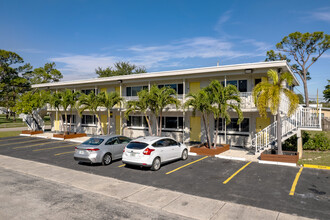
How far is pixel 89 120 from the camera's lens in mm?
26078

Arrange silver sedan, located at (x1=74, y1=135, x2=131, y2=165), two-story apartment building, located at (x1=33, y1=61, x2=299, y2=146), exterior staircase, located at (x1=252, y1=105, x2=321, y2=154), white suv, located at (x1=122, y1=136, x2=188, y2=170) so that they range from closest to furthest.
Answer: white suv, located at (x1=122, y1=136, x2=188, y2=170), silver sedan, located at (x1=74, y1=135, x2=131, y2=165), exterior staircase, located at (x1=252, y1=105, x2=321, y2=154), two-story apartment building, located at (x1=33, y1=61, x2=299, y2=146)

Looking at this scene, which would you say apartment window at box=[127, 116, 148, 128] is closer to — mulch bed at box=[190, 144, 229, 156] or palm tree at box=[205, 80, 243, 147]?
mulch bed at box=[190, 144, 229, 156]

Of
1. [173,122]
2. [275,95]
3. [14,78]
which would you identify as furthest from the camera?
[14,78]

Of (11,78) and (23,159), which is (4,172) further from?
(11,78)

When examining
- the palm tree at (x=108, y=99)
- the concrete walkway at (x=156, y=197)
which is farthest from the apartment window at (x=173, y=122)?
the concrete walkway at (x=156, y=197)

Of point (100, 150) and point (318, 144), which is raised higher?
point (100, 150)

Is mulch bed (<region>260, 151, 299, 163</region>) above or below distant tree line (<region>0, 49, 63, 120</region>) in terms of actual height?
below

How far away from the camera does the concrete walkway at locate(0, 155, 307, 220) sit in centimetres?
644

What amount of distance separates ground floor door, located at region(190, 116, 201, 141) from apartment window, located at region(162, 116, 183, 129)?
100 centimetres

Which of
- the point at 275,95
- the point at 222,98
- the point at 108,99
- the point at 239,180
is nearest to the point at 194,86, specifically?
the point at 222,98

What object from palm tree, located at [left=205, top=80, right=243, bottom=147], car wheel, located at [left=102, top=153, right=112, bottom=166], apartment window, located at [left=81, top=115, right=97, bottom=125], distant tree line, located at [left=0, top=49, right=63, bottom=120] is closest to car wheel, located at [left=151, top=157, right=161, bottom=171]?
car wheel, located at [left=102, top=153, right=112, bottom=166]

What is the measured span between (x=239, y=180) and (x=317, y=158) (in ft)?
22.9

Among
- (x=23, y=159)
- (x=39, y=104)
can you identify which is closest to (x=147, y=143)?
(x=23, y=159)

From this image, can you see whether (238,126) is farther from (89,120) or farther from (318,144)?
(89,120)
